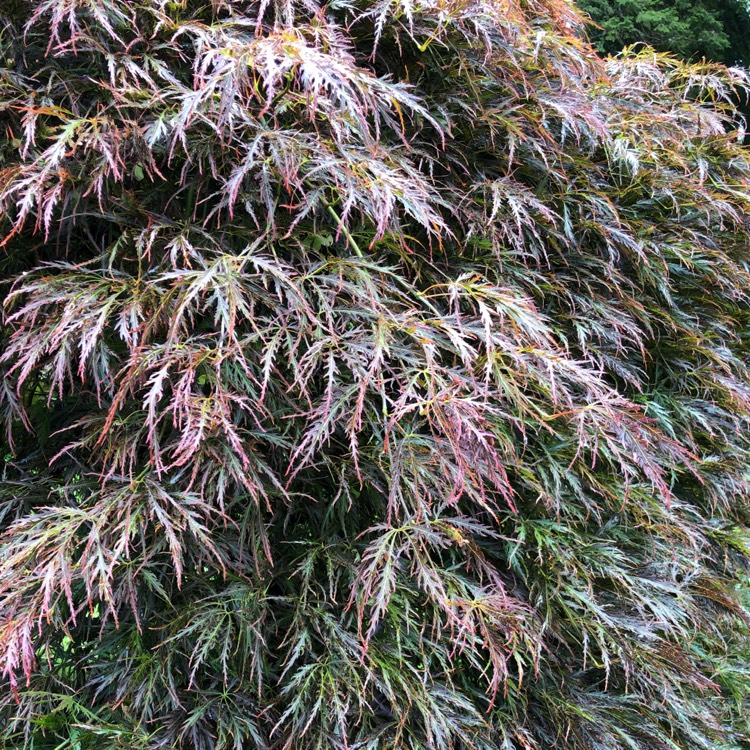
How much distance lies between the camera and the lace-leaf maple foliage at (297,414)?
1.35 m

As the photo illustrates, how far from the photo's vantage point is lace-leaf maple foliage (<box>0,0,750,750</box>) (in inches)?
53.0

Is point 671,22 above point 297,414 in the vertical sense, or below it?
below

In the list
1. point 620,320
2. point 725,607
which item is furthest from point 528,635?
point 725,607

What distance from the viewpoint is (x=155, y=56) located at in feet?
5.01

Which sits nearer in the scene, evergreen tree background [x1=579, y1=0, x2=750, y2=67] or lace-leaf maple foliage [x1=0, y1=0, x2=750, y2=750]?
lace-leaf maple foliage [x1=0, y1=0, x2=750, y2=750]

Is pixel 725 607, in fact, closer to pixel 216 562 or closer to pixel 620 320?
pixel 620 320

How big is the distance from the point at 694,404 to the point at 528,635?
45.6 inches

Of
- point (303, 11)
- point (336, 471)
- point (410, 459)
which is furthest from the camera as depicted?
point (303, 11)

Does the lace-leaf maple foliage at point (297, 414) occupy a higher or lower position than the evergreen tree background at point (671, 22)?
higher

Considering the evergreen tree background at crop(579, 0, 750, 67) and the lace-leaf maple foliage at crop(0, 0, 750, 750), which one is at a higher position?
the lace-leaf maple foliage at crop(0, 0, 750, 750)

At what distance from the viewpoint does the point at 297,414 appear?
141 cm

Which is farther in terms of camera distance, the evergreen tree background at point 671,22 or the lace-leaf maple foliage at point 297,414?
the evergreen tree background at point 671,22

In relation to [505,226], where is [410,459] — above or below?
below

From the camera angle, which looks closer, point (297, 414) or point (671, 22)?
point (297, 414)
